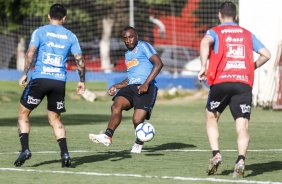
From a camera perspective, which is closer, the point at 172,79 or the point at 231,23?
the point at 231,23

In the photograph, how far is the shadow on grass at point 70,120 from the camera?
2111 centimetres

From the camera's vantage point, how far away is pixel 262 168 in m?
12.0

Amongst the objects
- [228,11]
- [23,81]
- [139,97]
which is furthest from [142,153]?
[228,11]

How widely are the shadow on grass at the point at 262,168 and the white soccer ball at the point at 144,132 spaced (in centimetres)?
194

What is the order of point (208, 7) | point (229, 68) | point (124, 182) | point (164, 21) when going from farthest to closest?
point (164, 21) → point (208, 7) → point (229, 68) → point (124, 182)

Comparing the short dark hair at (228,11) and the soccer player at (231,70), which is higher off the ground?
the short dark hair at (228,11)

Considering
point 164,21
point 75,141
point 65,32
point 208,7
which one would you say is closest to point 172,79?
point 208,7

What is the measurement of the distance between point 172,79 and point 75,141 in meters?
20.5

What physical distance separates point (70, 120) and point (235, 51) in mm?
11512

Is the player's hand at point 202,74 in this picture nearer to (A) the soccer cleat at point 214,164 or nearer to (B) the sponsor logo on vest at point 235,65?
(B) the sponsor logo on vest at point 235,65

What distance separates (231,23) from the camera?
37.1ft

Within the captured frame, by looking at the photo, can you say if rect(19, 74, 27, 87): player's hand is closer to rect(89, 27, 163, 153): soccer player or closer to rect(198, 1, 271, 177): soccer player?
rect(198, 1, 271, 177): soccer player

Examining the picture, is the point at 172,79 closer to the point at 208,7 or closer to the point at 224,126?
the point at 208,7

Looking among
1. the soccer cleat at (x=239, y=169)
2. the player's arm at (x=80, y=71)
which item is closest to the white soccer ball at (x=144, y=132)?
the player's arm at (x=80, y=71)
